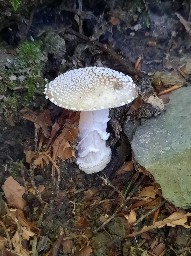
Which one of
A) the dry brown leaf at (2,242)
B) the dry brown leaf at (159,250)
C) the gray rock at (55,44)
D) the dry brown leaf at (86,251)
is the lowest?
the dry brown leaf at (86,251)

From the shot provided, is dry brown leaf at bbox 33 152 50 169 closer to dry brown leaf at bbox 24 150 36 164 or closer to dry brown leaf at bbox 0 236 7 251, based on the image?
dry brown leaf at bbox 24 150 36 164

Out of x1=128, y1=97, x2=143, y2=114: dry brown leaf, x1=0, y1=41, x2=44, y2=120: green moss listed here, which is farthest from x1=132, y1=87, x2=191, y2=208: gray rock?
x1=0, y1=41, x2=44, y2=120: green moss

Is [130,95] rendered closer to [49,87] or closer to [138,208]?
[49,87]

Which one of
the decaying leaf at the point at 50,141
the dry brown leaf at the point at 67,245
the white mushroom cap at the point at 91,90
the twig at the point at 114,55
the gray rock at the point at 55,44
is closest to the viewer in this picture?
the white mushroom cap at the point at 91,90

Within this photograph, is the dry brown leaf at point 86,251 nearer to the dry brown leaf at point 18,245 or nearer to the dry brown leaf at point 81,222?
the dry brown leaf at point 81,222

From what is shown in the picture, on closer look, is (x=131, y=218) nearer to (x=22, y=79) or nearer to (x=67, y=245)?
Result: (x=67, y=245)

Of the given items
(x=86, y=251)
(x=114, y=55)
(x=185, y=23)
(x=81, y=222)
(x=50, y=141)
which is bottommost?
(x=86, y=251)

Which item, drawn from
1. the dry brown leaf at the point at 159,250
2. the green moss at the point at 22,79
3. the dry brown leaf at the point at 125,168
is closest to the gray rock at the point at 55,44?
the green moss at the point at 22,79

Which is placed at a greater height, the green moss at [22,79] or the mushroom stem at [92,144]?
the green moss at [22,79]

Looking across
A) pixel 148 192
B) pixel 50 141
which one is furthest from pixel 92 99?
pixel 148 192
